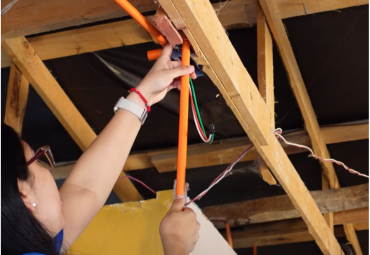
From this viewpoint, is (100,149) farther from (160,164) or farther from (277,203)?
(277,203)

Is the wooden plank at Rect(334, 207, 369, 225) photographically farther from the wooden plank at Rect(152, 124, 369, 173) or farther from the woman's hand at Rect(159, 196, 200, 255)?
the woman's hand at Rect(159, 196, 200, 255)

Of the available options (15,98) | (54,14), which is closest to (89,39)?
(54,14)

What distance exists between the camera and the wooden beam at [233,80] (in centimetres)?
113

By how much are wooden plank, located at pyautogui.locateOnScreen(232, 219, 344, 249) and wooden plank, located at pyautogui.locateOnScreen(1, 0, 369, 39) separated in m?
1.66

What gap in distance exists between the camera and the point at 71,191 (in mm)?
1417

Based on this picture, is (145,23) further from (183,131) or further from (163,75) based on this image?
(183,131)

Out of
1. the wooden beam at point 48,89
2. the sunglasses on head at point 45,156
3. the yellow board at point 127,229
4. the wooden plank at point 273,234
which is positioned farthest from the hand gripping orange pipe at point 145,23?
the wooden plank at point 273,234

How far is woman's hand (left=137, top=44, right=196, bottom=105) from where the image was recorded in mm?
1344

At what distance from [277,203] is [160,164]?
0.74m

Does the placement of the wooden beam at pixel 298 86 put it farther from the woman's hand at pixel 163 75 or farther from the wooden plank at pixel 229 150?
the woman's hand at pixel 163 75

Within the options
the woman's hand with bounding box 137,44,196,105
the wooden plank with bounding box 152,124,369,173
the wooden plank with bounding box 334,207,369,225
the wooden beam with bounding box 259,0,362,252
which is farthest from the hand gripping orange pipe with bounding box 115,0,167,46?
the wooden plank with bounding box 334,207,369,225

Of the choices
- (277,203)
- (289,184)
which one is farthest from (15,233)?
(277,203)

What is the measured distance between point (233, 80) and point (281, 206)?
70.8 inches

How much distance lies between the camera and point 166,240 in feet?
3.87
